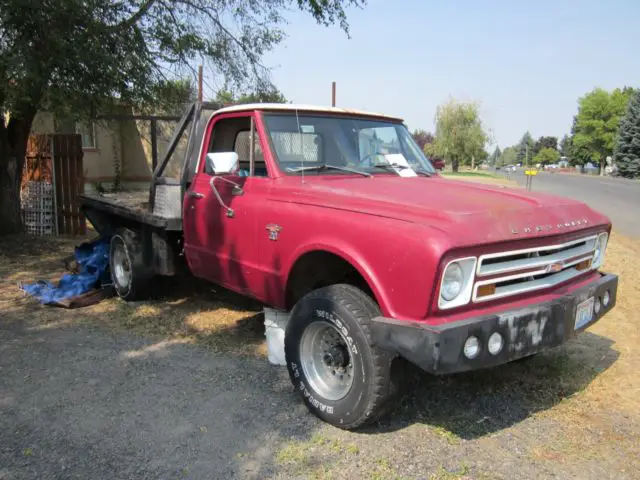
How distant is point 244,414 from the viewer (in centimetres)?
348

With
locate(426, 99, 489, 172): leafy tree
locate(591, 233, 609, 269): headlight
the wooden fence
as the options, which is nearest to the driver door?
locate(591, 233, 609, 269): headlight

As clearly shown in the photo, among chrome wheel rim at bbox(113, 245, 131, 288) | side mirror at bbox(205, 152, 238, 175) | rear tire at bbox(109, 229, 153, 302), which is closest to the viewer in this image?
side mirror at bbox(205, 152, 238, 175)

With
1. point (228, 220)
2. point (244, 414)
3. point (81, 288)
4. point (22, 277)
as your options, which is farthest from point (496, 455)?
point (22, 277)

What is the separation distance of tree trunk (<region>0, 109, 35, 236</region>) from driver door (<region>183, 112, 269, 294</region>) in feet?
19.1

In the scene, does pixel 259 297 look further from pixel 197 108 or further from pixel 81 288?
pixel 81 288

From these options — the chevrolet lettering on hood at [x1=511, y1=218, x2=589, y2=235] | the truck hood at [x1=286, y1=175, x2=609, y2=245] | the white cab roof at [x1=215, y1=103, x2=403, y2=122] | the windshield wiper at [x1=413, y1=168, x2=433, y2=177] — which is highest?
the white cab roof at [x1=215, y1=103, x2=403, y2=122]

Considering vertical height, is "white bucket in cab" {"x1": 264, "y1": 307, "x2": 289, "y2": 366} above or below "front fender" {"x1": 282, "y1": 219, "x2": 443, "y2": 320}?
below

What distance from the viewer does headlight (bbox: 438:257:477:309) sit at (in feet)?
9.05

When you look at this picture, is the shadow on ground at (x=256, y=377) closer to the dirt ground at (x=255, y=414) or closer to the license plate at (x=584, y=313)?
the dirt ground at (x=255, y=414)

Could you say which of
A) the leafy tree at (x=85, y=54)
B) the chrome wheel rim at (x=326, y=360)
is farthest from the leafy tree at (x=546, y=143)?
A: the chrome wheel rim at (x=326, y=360)

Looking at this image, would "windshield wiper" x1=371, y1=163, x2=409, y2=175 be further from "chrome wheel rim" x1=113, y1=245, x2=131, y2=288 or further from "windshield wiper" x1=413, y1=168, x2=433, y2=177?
"chrome wheel rim" x1=113, y1=245, x2=131, y2=288

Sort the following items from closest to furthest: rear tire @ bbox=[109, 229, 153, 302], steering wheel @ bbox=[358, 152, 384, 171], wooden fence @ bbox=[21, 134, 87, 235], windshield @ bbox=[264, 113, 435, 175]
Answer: windshield @ bbox=[264, 113, 435, 175]
steering wheel @ bbox=[358, 152, 384, 171]
rear tire @ bbox=[109, 229, 153, 302]
wooden fence @ bbox=[21, 134, 87, 235]

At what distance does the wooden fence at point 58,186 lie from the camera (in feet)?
35.1

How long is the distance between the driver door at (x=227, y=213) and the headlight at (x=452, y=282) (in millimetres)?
1619
